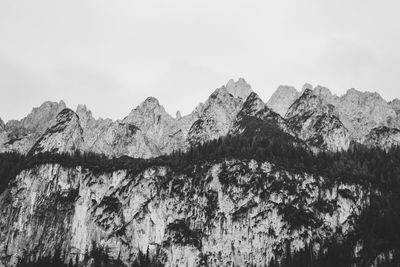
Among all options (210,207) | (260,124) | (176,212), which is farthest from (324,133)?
(176,212)

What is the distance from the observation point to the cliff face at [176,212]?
135250 millimetres

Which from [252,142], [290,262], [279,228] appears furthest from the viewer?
[252,142]

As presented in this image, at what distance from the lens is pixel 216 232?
138 metres

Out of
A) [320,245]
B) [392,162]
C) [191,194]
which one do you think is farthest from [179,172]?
[392,162]

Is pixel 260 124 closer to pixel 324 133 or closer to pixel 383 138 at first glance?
pixel 324 133

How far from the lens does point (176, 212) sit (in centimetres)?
14638

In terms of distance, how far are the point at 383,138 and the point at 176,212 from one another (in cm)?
8206

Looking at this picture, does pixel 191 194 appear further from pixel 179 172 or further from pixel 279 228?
pixel 279 228

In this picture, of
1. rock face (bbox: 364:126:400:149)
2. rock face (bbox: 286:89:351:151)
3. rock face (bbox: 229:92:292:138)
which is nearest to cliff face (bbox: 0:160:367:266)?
rock face (bbox: 229:92:292:138)

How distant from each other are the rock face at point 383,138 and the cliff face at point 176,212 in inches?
2030

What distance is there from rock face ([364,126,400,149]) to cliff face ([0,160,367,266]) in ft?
169

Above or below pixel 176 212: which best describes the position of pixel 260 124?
above

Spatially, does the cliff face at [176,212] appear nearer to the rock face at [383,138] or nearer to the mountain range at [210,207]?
the mountain range at [210,207]

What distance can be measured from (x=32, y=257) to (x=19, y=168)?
33.6 m
